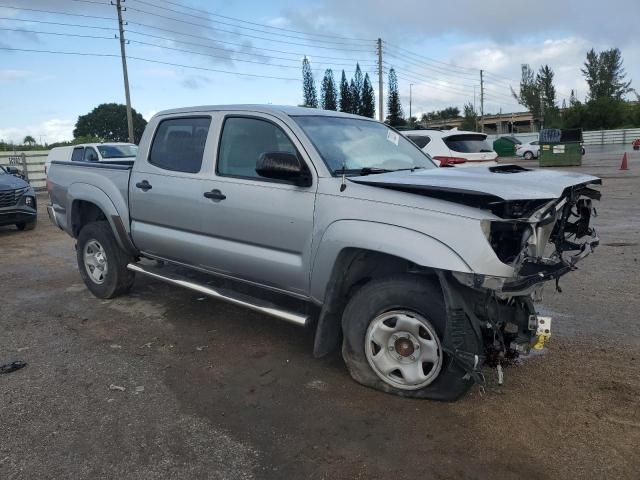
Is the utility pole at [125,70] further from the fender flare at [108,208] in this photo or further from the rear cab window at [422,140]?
the fender flare at [108,208]

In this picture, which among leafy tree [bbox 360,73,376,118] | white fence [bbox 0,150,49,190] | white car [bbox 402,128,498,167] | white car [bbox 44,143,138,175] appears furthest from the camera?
leafy tree [bbox 360,73,376,118]

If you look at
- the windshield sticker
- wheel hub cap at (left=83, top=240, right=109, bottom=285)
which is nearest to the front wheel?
the windshield sticker

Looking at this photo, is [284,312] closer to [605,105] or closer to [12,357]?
[12,357]

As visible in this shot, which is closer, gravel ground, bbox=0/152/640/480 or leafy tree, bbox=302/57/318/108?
gravel ground, bbox=0/152/640/480

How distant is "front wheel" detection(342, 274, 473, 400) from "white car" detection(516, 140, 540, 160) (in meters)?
36.6

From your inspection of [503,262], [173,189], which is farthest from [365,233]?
[173,189]

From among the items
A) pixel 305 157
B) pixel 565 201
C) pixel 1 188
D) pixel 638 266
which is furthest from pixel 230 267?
pixel 1 188

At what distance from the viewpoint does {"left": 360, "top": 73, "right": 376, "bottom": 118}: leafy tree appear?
5772 centimetres

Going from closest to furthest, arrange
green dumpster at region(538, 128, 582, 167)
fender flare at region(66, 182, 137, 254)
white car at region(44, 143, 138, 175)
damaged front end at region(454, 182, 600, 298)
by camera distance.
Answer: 1. damaged front end at region(454, 182, 600, 298)
2. fender flare at region(66, 182, 137, 254)
3. white car at region(44, 143, 138, 175)
4. green dumpster at region(538, 128, 582, 167)

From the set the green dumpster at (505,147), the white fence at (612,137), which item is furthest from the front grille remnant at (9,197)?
the white fence at (612,137)

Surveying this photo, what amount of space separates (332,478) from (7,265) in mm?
7142

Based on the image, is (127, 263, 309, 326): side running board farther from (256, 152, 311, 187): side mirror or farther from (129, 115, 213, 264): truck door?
(256, 152, 311, 187): side mirror

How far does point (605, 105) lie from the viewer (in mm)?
56625

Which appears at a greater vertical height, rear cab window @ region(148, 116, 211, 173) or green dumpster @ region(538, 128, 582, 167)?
rear cab window @ region(148, 116, 211, 173)
